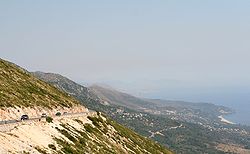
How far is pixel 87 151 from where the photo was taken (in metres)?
60.7

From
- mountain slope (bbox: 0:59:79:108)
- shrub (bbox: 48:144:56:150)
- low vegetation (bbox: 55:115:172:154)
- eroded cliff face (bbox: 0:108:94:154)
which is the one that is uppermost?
mountain slope (bbox: 0:59:79:108)

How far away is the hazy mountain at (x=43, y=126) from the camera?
49.8 m

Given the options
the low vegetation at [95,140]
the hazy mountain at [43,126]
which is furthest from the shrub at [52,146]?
the low vegetation at [95,140]

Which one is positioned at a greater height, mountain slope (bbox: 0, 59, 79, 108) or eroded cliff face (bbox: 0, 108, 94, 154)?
mountain slope (bbox: 0, 59, 79, 108)

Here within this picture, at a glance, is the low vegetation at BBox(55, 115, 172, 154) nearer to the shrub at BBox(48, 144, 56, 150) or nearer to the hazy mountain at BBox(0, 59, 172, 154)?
the hazy mountain at BBox(0, 59, 172, 154)

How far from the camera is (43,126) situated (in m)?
61.6

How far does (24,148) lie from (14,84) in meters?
53.2

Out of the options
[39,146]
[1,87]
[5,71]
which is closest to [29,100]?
[1,87]

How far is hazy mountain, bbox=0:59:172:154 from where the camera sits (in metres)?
49.8

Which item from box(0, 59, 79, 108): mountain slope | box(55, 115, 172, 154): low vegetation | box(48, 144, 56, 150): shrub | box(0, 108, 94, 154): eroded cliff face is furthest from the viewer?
box(0, 59, 79, 108): mountain slope

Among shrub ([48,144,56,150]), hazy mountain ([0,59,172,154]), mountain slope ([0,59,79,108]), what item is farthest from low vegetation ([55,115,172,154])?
mountain slope ([0,59,79,108])

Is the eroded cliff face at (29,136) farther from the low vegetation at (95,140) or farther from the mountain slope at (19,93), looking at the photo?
the mountain slope at (19,93)

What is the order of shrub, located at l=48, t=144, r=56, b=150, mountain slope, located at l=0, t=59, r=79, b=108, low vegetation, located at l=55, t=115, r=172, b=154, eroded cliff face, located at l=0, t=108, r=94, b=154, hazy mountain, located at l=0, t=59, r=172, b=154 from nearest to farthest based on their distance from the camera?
eroded cliff face, located at l=0, t=108, r=94, b=154
hazy mountain, located at l=0, t=59, r=172, b=154
shrub, located at l=48, t=144, r=56, b=150
low vegetation, located at l=55, t=115, r=172, b=154
mountain slope, located at l=0, t=59, r=79, b=108

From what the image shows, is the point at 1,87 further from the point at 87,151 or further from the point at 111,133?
the point at 87,151
